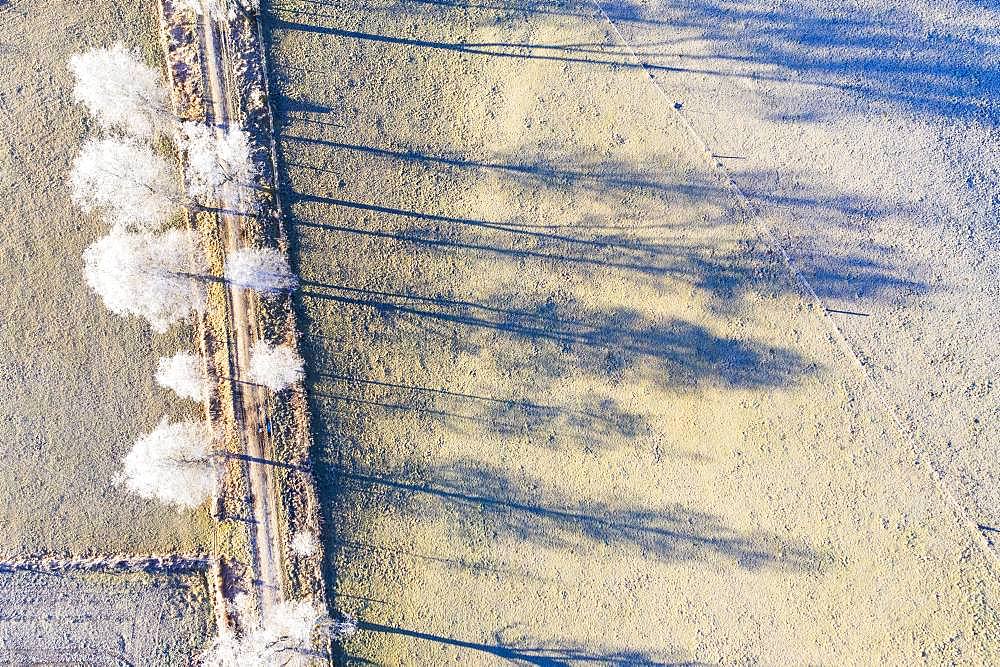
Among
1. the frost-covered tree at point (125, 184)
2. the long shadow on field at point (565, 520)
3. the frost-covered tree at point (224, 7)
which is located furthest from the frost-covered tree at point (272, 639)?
the frost-covered tree at point (224, 7)

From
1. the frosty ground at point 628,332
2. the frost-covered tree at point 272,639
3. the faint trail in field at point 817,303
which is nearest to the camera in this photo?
the faint trail in field at point 817,303

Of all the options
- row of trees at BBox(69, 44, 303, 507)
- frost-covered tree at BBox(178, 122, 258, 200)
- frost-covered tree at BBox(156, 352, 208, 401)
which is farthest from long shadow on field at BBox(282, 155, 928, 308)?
frost-covered tree at BBox(156, 352, 208, 401)

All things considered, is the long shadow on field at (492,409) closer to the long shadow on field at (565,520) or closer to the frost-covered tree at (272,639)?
the long shadow on field at (565,520)

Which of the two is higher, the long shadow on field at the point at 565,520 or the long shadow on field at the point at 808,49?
the long shadow on field at the point at 808,49

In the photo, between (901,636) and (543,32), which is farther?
(543,32)

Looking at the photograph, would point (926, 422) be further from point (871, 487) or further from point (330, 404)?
point (330, 404)

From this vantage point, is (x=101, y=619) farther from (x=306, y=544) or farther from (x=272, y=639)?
(x=306, y=544)

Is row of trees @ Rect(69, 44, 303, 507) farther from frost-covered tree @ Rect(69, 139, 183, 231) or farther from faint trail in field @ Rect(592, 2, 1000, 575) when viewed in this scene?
faint trail in field @ Rect(592, 2, 1000, 575)

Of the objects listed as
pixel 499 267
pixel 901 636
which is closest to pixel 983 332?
pixel 901 636
